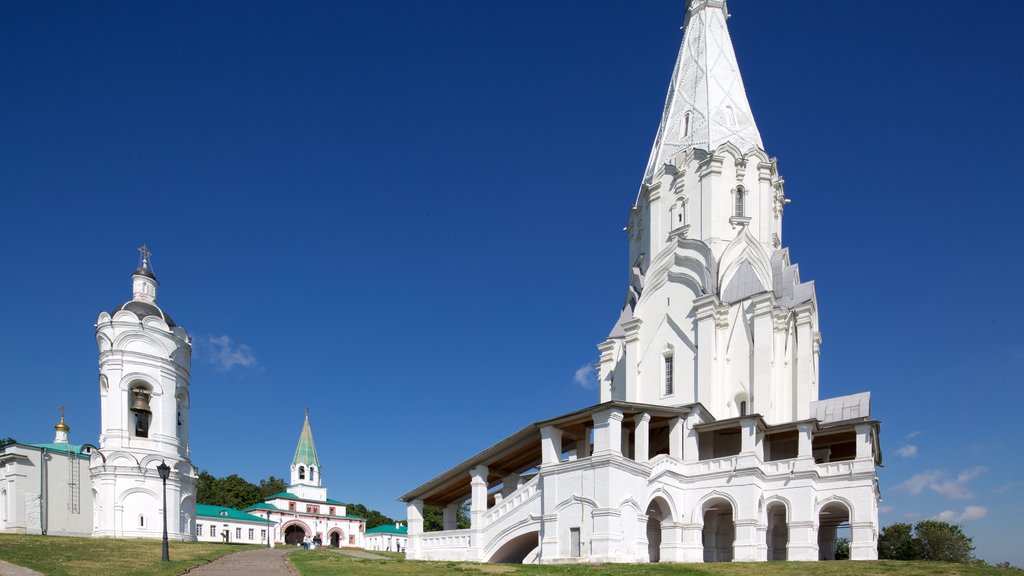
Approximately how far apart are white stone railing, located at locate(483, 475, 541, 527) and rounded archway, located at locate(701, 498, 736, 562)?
241 inches

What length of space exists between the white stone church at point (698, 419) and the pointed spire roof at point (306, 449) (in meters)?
55.1

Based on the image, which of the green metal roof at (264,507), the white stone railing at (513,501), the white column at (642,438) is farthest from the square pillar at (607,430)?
the green metal roof at (264,507)

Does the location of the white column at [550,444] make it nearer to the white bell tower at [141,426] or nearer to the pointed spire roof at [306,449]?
the white bell tower at [141,426]

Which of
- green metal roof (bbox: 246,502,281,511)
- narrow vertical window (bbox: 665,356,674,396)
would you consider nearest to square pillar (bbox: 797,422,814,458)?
narrow vertical window (bbox: 665,356,674,396)

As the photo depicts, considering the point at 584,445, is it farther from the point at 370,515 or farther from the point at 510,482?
the point at 370,515

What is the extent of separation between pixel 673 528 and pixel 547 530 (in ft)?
15.0

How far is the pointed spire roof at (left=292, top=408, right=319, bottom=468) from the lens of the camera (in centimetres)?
8081

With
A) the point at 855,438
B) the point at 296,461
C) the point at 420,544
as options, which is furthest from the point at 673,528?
the point at 296,461

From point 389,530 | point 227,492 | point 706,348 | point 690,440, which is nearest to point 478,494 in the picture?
point 690,440

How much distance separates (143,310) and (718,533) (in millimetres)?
32061

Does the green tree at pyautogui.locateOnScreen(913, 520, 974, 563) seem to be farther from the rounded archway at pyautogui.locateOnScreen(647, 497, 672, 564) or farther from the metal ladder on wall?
the metal ladder on wall

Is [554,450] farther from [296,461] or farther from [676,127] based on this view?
[296,461]

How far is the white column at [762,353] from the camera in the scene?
2805 centimetres

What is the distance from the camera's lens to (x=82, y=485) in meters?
38.9
